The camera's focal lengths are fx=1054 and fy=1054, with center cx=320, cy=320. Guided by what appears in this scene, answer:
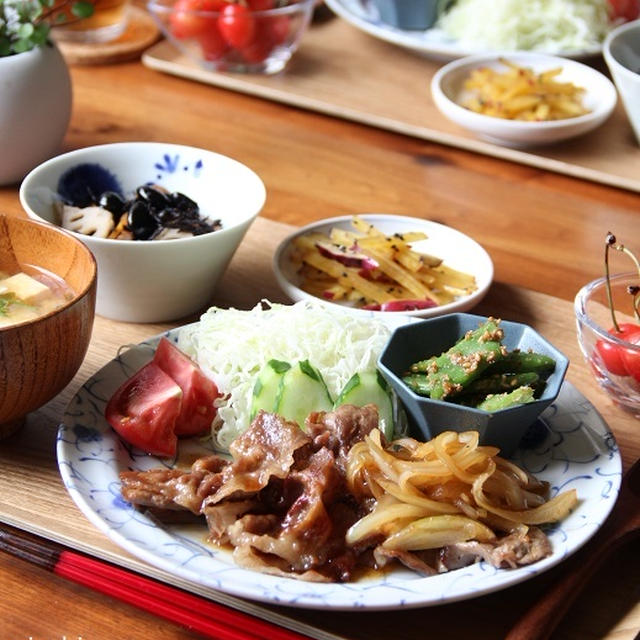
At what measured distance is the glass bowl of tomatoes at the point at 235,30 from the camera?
124 inches

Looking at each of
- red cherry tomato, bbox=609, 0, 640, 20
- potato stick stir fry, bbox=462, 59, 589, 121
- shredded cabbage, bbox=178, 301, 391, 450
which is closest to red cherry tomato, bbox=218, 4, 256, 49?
potato stick stir fry, bbox=462, 59, 589, 121

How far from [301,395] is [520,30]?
2104mm

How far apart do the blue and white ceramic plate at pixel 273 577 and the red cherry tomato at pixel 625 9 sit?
7.35 feet

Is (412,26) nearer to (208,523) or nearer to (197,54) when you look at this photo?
(197,54)

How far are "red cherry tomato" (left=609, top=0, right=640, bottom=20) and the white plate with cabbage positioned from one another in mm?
205

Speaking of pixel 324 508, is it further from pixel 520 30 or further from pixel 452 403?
pixel 520 30

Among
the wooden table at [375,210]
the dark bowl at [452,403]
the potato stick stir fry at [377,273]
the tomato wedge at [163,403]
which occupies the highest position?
the dark bowl at [452,403]

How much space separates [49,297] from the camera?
1.71 meters

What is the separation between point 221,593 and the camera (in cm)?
137

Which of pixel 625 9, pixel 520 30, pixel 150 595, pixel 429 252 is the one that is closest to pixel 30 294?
pixel 150 595

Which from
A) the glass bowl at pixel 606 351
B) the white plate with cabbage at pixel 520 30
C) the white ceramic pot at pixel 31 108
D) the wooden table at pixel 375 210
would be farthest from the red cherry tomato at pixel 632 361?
the white plate with cabbage at pixel 520 30

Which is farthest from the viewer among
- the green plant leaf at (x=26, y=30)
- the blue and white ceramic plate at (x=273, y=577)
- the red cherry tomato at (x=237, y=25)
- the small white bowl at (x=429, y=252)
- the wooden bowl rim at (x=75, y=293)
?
the red cherry tomato at (x=237, y=25)

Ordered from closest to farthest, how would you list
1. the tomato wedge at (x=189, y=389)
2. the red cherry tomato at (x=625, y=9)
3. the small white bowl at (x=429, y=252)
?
the tomato wedge at (x=189, y=389), the small white bowl at (x=429, y=252), the red cherry tomato at (x=625, y=9)

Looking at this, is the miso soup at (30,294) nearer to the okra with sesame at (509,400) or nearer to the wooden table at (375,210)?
the wooden table at (375,210)
